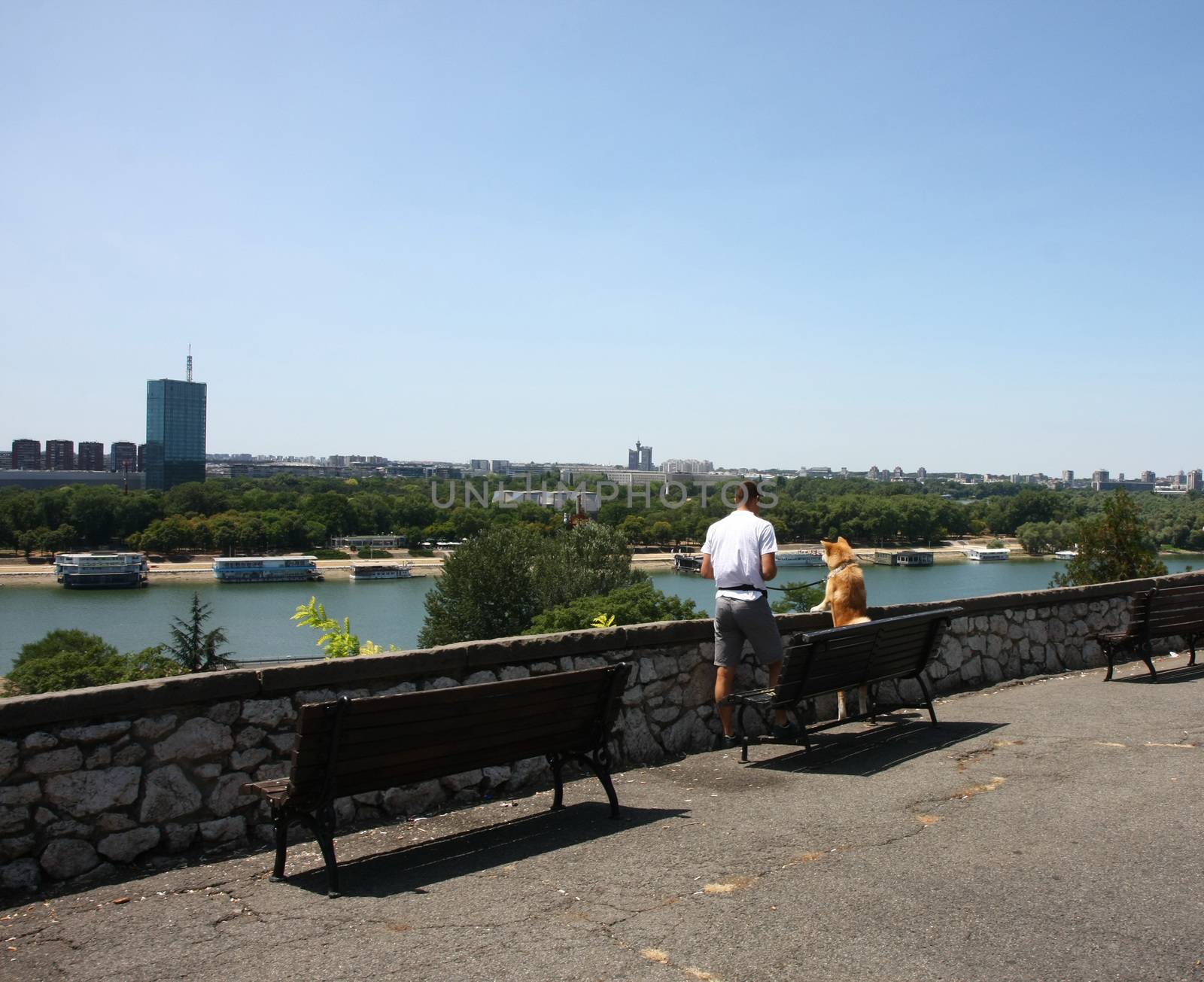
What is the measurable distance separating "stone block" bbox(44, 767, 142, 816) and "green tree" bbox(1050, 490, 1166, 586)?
90.8 ft

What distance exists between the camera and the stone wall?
3906 millimetres

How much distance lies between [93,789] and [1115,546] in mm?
29434

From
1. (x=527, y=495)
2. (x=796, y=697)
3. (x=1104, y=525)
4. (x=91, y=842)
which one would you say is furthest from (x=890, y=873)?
(x=527, y=495)

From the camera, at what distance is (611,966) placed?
3.10m

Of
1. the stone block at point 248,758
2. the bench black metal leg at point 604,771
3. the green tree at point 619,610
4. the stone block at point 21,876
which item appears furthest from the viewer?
the green tree at point 619,610

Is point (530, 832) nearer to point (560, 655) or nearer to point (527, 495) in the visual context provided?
point (560, 655)

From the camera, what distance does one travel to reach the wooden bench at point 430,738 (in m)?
3.88

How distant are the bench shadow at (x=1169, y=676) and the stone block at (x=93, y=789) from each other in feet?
23.2

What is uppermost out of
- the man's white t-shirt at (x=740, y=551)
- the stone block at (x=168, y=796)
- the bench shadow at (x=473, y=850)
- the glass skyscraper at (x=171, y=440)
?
the glass skyscraper at (x=171, y=440)

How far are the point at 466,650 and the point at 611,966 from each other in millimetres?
2241

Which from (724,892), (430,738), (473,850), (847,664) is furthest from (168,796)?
(847,664)

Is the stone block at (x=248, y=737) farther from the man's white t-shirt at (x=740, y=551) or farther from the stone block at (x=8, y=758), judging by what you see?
the man's white t-shirt at (x=740, y=551)

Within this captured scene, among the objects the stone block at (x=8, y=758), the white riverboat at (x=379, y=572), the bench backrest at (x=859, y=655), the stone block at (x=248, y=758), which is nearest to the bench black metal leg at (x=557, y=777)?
the stone block at (x=248, y=758)

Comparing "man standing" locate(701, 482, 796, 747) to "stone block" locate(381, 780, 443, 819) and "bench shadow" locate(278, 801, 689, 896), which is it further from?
"stone block" locate(381, 780, 443, 819)
